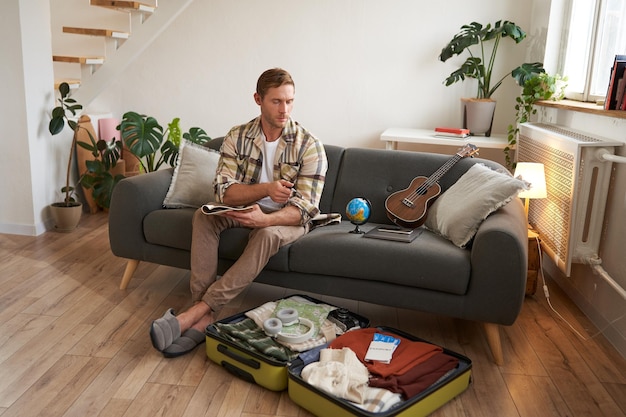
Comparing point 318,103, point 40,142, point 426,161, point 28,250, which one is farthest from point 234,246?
point 318,103

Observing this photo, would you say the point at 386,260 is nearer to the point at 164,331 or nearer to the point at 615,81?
the point at 164,331

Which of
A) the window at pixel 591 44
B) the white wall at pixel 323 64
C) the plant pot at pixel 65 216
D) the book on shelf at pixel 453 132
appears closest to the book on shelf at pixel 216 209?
the plant pot at pixel 65 216

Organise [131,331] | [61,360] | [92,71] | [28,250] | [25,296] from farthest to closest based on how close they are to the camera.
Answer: [92,71] → [28,250] → [25,296] → [131,331] → [61,360]

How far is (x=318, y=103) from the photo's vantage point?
4.89 m

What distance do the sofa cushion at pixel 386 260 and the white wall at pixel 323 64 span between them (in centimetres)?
213

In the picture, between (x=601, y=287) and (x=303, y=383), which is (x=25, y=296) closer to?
(x=303, y=383)

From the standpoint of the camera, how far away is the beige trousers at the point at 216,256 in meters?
2.70

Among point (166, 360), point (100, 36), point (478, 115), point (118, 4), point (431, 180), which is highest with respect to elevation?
point (118, 4)

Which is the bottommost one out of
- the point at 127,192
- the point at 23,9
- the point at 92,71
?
the point at 127,192

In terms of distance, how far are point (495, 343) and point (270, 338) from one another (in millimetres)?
915

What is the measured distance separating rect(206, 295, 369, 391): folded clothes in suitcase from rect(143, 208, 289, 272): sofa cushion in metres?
0.22

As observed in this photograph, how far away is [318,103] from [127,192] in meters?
2.15

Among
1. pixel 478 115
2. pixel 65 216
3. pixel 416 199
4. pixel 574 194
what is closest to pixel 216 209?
pixel 416 199

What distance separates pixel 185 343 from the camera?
255 cm
